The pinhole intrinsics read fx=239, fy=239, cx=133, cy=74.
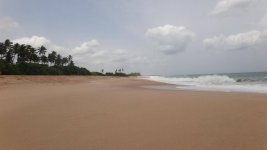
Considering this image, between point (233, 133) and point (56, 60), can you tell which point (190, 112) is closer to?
point (233, 133)

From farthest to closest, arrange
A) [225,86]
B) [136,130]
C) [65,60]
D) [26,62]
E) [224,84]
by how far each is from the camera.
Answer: [65,60], [26,62], [224,84], [225,86], [136,130]

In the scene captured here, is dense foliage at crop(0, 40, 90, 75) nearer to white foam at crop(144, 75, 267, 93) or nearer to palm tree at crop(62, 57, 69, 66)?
palm tree at crop(62, 57, 69, 66)

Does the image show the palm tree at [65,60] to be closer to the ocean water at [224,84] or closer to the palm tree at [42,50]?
the palm tree at [42,50]

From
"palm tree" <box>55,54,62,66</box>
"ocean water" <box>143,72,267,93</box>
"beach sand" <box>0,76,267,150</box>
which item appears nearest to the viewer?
"beach sand" <box>0,76,267,150</box>

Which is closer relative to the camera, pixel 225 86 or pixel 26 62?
pixel 225 86

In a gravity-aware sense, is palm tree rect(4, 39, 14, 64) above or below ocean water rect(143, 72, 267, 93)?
above

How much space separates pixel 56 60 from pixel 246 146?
3016 inches

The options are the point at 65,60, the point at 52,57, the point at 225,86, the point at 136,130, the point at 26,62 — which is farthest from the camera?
the point at 65,60

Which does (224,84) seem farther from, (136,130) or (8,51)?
(8,51)

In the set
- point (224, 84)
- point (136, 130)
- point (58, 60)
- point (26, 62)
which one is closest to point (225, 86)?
point (224, 84)

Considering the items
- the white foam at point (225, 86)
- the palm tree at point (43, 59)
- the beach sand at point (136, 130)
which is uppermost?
the palm tree at point (43, 59)

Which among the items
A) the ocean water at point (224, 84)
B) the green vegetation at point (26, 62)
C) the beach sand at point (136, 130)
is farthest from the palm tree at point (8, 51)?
the beach sand at point (136, 130)

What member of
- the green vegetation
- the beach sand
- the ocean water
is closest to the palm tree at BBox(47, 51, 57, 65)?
the green vegetation

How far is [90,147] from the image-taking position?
3568 mm
